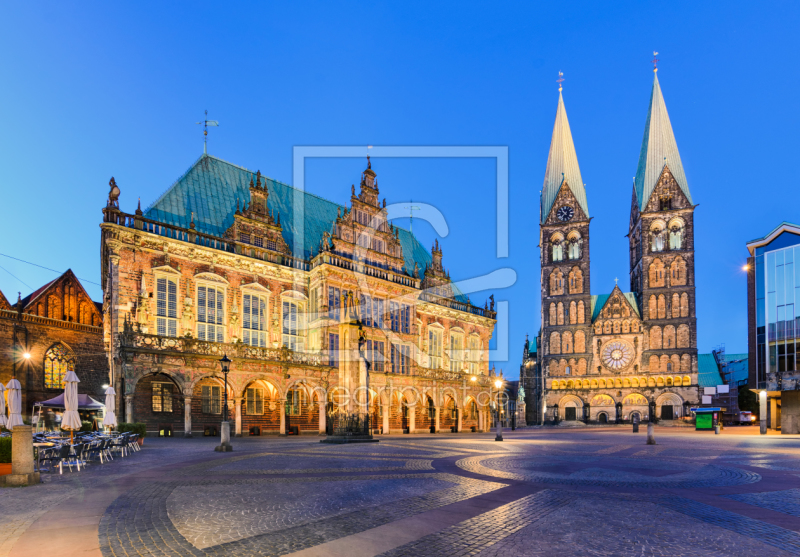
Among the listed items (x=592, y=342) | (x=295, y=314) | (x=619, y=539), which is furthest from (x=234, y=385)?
(x=592, y=342)

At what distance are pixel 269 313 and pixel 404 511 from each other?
2874 cm

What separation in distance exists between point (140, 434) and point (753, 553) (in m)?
21.9

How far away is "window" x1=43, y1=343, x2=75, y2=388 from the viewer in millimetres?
40969

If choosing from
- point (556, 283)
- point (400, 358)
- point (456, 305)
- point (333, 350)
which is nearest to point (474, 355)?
point (456, 305)

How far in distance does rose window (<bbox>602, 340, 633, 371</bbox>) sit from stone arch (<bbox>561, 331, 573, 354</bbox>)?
513cm

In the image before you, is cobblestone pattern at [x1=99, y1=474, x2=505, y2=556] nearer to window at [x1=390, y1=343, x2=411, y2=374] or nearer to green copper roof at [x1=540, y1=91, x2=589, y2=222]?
window at [x1=390, y1=343, x2=411, y2=374]

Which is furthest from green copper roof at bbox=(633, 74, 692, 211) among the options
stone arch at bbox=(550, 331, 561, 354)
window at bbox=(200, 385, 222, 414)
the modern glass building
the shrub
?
the shrub

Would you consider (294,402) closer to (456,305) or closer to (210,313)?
(210,313)

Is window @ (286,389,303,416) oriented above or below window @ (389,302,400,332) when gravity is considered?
below

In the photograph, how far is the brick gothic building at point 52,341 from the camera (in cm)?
3884

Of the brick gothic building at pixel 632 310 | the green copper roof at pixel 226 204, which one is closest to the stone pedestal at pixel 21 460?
the green copper roof at pixel 226 204

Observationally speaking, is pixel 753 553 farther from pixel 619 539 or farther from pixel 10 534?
pixel 10 534

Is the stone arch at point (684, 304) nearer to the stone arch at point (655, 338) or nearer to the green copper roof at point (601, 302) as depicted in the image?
the stone arch at point (655, 338)

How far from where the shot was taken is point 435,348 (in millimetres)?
47500
